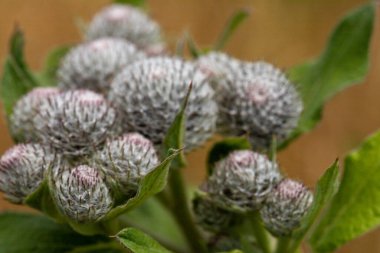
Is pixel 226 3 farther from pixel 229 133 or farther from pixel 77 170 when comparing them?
pixel 77 170

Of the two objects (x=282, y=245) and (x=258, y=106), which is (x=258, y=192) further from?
(x=258, y=106)

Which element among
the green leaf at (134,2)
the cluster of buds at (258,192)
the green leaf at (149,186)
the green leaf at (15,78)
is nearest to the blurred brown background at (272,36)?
the green leaf at (134,2)

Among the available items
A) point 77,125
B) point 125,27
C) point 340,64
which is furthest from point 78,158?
point 340,64

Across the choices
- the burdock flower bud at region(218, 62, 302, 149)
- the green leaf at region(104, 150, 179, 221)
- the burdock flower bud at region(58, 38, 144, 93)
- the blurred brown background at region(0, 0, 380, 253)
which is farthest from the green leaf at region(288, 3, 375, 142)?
the blurred brown background at region(0, 0, 380, 253)

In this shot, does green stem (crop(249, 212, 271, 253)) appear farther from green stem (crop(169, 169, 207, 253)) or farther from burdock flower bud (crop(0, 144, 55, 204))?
burdock flower bud (crop(0, 144, 55, 204))

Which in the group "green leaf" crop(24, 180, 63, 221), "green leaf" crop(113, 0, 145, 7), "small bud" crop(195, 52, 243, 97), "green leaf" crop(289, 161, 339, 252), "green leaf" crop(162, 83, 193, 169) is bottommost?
"green leaf" crop(289, 161, 339, 252)

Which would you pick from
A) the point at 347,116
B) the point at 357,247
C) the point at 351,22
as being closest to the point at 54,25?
the point at 347,116
